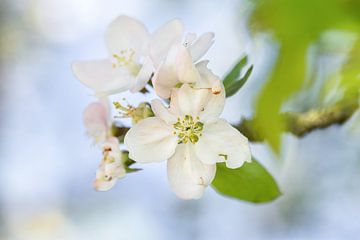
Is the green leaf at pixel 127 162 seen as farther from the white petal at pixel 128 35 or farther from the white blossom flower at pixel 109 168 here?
the white petal at pixel 128 35

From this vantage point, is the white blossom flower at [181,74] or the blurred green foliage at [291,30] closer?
the blurred green foliage at [291,30]

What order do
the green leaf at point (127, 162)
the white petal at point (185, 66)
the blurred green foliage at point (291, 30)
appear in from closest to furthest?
the blurred green foliage at point (291, 30), the white petal at point (185, 66), the green leaf at point (127, 162)

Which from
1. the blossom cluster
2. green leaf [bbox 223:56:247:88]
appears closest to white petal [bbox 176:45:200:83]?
the blossom cluster

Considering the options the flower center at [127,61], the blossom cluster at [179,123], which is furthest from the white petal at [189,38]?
the flower center at [127,61]

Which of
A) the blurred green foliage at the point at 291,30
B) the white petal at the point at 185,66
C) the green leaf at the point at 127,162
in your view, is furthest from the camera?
the green leaf at the point at 127,162

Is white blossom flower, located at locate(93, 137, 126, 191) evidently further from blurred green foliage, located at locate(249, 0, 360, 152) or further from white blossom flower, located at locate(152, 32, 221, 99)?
blurred green foliage, located at locate(249, 0, 360, 152)

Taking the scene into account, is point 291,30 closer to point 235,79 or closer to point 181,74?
point 181,74

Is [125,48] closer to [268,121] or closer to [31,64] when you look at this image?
[268,121]
